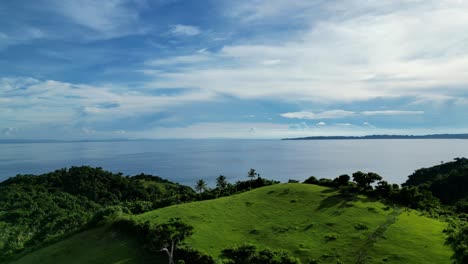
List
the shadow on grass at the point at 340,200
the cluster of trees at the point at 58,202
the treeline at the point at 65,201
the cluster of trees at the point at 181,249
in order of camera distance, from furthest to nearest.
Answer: the cluster of trees at the point at 58,202, the treeline at the point at 65,201, the shadow on grass at the point at 340,200, the cluster of trees at the point at 181,249

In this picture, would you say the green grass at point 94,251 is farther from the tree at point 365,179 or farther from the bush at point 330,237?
the tree at point 365,179

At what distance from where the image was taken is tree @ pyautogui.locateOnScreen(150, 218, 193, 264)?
173 feet

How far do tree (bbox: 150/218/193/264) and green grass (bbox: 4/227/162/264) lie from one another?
2502 mm

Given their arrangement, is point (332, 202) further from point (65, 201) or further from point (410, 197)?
point (65, 201)

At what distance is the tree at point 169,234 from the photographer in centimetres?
5272

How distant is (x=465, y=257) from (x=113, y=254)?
4868 cm

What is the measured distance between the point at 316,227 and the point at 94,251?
3783cm

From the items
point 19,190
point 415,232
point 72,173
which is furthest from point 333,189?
point 72,173

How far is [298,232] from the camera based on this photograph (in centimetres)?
5653

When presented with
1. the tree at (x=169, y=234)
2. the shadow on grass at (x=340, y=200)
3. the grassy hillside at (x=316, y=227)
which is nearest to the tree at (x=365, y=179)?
the shadow on grass at (x=340, y=200)

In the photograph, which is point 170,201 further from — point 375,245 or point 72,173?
point 72,173

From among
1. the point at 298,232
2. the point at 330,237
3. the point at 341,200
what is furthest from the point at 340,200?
the point at 330,237

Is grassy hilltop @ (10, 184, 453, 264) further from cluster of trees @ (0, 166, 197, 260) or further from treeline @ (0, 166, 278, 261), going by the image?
cluster of trees @ (0, 166, 197, 260)

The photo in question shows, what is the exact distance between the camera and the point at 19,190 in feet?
511
